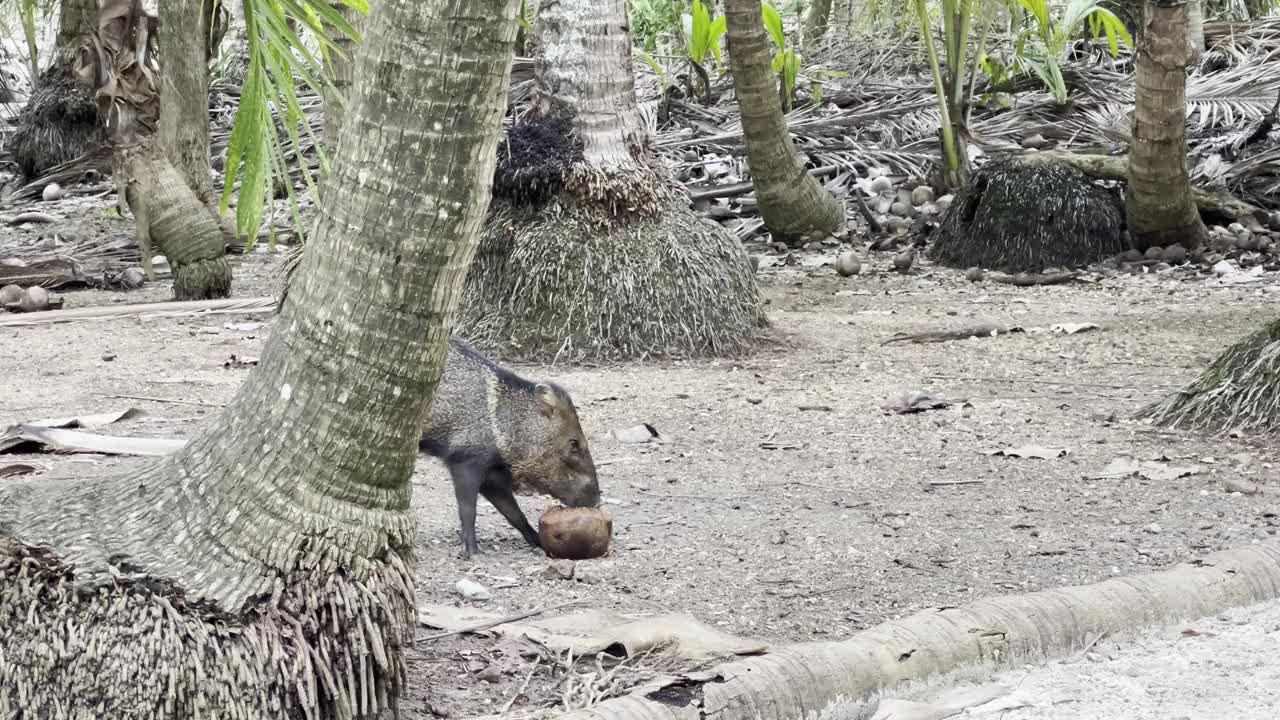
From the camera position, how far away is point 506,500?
16.0ft

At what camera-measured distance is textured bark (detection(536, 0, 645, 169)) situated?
8219 mm

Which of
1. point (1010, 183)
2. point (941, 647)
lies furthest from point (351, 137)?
point (1010, 183)

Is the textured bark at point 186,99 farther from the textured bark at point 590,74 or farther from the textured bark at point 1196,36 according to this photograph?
the textured bark at point 1196,36

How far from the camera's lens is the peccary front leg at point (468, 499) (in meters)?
4.62

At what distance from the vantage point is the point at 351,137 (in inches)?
111

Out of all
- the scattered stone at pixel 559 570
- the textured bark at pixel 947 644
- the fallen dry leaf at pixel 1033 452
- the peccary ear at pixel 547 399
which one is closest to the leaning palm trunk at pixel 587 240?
the fallen dry leaf at pixel 1033 452

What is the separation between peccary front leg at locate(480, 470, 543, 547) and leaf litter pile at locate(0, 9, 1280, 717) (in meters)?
0.07

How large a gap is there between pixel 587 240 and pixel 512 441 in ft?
11.4

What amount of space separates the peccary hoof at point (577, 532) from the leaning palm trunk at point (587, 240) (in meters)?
3.49

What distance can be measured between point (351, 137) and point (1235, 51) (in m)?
13.8

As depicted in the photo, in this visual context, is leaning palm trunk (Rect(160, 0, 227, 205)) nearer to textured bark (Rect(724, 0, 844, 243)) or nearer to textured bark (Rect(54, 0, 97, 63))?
textured bark (Rect(54, 0, 97, 63))

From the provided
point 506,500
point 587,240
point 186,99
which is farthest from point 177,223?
point 506,500

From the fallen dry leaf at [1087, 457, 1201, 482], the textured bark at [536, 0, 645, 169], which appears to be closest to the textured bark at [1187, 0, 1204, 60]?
the textured bark at [536, 0, 645, 169]

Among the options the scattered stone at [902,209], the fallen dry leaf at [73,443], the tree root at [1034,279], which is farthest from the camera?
the scattered stone at [902,209]
